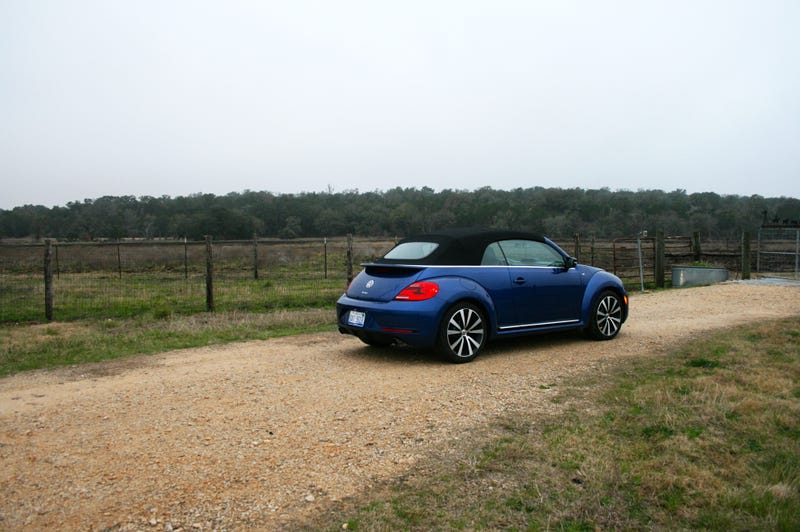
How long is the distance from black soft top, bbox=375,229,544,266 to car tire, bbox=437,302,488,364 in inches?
22.6

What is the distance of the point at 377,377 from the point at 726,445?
3166 millimetres

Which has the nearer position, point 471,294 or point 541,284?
point 471,294

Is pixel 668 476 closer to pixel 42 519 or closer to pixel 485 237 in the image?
pixel 42 519

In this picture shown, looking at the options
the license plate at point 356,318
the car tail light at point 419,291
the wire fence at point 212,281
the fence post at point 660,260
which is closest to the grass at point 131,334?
the wire fence at point 212,281

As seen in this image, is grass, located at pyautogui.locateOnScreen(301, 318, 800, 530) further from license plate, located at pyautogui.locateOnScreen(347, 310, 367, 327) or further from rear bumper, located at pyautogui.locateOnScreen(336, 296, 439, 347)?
license plate, located at pyautogui.locateOnScreen(347, 310, 367, 327)

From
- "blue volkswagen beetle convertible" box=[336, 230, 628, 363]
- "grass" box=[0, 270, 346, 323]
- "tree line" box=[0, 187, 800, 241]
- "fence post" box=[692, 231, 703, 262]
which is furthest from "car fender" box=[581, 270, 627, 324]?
"tree line" box=[0, 187, 800, 241]

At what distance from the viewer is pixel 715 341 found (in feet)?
24.8

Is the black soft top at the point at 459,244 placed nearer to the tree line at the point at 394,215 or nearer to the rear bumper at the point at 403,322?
the rear bumper at the point at 403,322

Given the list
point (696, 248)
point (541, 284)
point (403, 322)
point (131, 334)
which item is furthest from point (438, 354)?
point (696, 248)

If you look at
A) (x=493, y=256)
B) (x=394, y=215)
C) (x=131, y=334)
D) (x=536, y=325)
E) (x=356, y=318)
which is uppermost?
(x=394, y=215)

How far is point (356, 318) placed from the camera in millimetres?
6891

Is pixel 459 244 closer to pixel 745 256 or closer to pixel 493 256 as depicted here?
pixel 493 256

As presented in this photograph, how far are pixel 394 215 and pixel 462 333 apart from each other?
46.3 m

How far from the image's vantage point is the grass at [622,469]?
122 inches
